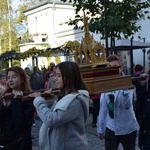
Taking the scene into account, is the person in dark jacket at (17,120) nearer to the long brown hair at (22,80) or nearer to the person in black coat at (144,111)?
the long brown hair at (22,80)

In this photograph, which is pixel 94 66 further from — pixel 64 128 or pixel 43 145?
pixel 43 145

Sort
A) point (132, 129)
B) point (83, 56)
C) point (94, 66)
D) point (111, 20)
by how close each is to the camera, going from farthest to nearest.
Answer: point (111, 20), point (132, 129), point (83, 56), point (94, 66)

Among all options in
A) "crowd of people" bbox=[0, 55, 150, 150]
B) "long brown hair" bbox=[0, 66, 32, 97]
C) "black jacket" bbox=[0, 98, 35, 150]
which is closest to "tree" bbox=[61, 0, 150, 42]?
"crowd of people" bbox=[0, 55, 150, 150]

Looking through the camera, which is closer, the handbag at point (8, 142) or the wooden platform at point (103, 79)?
the wooden platform at point (103, 79)

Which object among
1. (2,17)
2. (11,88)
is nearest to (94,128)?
(11,88)

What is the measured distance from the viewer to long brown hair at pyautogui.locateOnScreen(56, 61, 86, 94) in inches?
99.5

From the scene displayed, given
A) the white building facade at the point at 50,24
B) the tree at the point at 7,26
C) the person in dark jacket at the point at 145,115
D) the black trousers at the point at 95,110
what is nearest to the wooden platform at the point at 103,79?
the person in dark jacket at the point at 145,115

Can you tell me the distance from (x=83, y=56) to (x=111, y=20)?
5155 mm

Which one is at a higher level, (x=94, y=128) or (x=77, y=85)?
(x=77, y=85)

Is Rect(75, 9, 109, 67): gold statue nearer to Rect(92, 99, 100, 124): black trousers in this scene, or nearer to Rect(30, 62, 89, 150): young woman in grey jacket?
Rect(30, 62, 89, 150): young woman in grey jacket

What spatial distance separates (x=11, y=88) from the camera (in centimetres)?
325

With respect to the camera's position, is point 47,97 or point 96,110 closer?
point 47,97

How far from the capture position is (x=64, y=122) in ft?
8.04

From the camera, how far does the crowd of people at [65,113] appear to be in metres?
2.50
